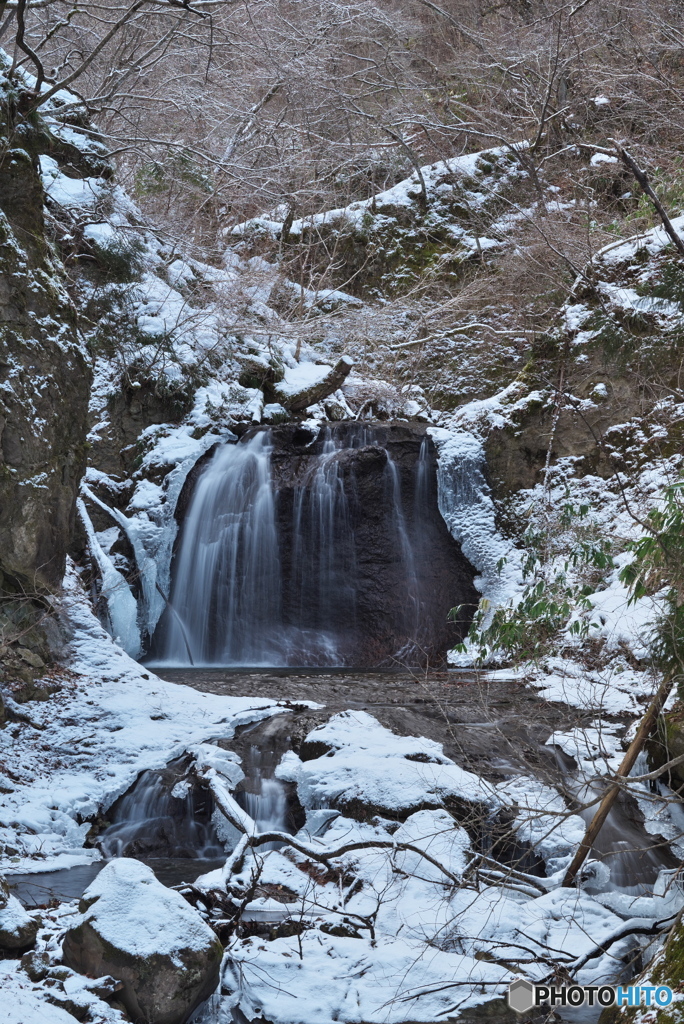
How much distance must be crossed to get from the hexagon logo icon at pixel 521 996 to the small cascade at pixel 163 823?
2.40 m

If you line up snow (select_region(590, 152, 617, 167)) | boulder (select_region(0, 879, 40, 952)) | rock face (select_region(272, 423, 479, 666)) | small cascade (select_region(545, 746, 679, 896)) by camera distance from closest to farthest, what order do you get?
boulder (select_region(0, 879, 40, 952)) → small cascade (select_region(545, 746, 679, 896)) → rock face (select_region(272, 423, 479, 666)) → snow (select_region(590, 152, 617, 167))

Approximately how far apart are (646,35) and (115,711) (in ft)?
40.2

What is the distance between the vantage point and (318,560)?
1073 cm

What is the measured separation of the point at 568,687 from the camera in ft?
24.9

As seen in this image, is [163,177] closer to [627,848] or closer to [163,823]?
[163,823]

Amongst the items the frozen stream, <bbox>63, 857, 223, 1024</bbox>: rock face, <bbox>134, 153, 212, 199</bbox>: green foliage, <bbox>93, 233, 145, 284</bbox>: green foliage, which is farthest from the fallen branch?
<bbox>134, 153, 212, 199</bbox>: green foliage

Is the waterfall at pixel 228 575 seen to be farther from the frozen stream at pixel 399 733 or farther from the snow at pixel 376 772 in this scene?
the snow at pixel 376 772

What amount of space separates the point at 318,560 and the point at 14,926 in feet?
24.2

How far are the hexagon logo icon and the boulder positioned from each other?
2.12 meters

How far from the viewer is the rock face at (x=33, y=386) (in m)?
6.64

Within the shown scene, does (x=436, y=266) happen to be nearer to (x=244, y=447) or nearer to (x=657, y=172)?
(x=657, y=172)

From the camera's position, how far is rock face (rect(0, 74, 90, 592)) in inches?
261

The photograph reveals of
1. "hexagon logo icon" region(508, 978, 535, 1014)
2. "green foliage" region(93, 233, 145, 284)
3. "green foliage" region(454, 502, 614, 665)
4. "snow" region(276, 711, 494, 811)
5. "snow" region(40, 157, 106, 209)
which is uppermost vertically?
"snow" region(40, 157, 106, 209)

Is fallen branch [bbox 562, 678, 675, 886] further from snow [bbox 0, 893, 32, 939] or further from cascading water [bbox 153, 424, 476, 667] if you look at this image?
cascading water [bbox 153, 424, 476, 667]
